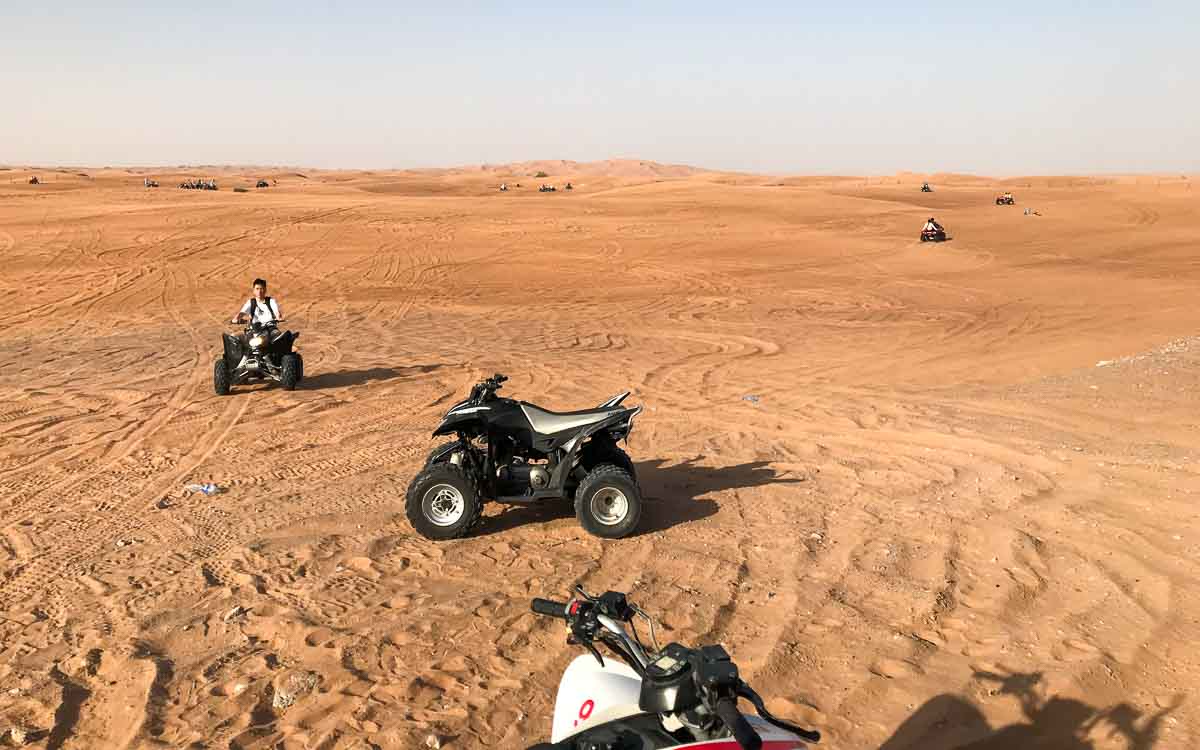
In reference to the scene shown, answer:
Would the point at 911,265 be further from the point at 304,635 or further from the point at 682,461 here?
the point at 304,635

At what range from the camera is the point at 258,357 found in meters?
12.4

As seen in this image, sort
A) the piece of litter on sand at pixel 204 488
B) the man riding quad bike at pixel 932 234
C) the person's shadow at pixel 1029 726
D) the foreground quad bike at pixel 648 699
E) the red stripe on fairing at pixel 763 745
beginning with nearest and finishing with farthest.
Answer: the foreground quad bike at pixel 648 699 → the red stripe on fairing at pixel 763 745 → the person's shadow at pixel 1029 726 → the piece of litter on sand at pixel 204 488 → the man riding quad bike at pixel 932 234

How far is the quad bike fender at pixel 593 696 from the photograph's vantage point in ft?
9.04

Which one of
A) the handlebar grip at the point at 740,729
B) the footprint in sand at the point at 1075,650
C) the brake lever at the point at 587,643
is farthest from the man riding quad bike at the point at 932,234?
the handlebar grip at the point at 740,729

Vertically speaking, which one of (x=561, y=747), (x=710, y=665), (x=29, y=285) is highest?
(x=710, y=665)

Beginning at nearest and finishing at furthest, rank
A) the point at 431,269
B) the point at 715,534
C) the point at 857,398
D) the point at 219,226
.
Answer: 1. the point at 715,534
2. the point at 857,398
3. the point at 431,269
4. the point at 219,226

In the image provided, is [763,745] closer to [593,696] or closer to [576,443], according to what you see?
[593,696]

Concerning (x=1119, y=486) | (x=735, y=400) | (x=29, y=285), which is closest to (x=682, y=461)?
(x=735, y=400)

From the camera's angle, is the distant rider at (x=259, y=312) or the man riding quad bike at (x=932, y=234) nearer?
the distant rider at (x=259, y=312)

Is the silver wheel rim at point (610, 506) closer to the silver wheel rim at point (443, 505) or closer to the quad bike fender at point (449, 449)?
the silver wheel rim at point (443, 505)

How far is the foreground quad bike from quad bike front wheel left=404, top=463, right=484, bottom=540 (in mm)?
3976

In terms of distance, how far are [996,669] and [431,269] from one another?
22.9m

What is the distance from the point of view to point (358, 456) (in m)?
9.23

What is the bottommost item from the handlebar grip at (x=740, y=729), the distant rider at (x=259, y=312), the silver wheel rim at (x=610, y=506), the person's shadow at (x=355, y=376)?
the person's shadow at (x=355, y=376)
